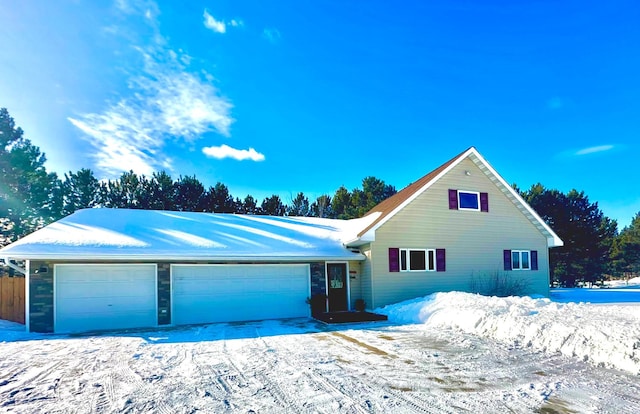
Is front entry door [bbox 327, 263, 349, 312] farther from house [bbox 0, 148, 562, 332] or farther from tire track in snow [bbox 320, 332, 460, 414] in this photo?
tire track in snow [bbox 320, 332, 460, 414]

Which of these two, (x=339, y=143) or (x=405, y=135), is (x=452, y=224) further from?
(x=339, y=143)

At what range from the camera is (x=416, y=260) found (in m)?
14.6

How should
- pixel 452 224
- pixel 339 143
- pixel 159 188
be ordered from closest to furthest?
pixel 452 224 < pixel 339 143 < pixel 159 188

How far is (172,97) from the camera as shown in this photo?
13125mm

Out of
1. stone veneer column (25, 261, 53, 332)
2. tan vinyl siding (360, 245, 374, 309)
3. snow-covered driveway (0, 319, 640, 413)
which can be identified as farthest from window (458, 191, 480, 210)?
stone veneer column (25, 261, 53, 332)

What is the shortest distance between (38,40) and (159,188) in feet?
56.6

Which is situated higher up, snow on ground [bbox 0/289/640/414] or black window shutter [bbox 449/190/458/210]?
black window shutter [bbox 449/190/458/210]

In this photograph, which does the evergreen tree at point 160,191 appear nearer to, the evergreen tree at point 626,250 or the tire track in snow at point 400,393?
the tire track in snow at point 400,393

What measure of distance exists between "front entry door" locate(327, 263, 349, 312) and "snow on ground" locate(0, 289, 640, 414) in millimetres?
4376

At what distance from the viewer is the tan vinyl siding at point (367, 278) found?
13836 millimetres

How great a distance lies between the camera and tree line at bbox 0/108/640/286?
21.8 m

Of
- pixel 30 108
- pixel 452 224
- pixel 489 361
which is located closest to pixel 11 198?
pixel 30 108

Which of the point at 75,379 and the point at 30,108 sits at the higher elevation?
the point at 30,108

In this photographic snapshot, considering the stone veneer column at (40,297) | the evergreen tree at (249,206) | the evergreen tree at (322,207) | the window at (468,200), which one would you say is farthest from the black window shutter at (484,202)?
the evergreen tree at (322,207)
